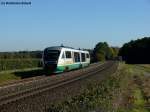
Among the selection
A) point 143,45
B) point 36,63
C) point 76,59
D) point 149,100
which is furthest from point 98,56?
point 149,100

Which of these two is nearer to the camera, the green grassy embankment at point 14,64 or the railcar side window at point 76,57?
the railcar side window at point 76,57

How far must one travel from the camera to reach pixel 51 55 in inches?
1801

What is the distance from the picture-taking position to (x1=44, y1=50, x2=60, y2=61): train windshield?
4553cm

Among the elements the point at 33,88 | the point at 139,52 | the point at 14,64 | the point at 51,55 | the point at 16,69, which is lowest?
the point at 33,88

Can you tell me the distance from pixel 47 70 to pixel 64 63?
2139 mm

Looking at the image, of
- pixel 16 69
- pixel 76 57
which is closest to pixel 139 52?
pixel 16 69

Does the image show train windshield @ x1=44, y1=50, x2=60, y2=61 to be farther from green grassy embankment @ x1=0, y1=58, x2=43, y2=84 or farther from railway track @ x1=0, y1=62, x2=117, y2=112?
railway track @ x1=0, y1=62, x2=117, y2=112

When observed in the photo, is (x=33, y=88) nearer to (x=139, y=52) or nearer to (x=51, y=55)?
(x=51, y=55)

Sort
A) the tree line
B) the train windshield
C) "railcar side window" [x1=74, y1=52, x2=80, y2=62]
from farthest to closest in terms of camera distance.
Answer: the tree line < "railcar side window" [x1=74, y1=52, x2=80, y2=62] < the train windshield

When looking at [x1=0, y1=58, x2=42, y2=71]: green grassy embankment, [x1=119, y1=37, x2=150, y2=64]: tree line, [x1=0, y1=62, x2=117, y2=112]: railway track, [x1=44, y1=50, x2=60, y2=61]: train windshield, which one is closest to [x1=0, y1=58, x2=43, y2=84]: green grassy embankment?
[x1=0, y1=58, x2=42, y2=71]: green grassy embankment

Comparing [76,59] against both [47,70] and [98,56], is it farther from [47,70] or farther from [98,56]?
[98,56]

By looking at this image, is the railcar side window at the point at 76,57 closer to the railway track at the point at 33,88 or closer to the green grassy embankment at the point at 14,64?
the green grassy embankment at the point at 14,64

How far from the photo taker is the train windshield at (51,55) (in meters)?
45.5

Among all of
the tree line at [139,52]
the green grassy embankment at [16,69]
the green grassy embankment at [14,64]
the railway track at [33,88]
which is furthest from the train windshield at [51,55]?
the tree line at [139,52]
